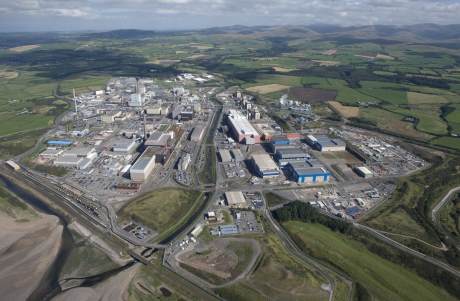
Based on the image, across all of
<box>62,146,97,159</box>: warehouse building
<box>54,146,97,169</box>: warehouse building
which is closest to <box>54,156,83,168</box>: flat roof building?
<box>54,146,97,169</box>: warehouse building

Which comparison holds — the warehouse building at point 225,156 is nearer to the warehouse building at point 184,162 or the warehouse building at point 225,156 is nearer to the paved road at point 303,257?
the warehouse building at point 184,162

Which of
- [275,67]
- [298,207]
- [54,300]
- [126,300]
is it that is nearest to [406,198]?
[298,207]

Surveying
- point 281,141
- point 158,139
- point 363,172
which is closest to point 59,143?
point 158,139

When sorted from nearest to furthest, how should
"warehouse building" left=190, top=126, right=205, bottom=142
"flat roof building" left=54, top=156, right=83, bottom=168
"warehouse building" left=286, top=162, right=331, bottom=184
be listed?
"warehouse building" left=286, top=162, right=331, bottom=184 < "flat roof building" left=54, top=156, right=83, bottom=168 < "warehouse building" left=190, top=126, right=205, bottom=142

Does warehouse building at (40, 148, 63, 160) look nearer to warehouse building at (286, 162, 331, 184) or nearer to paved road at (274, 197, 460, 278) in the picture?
warehouse building at (286, 162, 331, 184)

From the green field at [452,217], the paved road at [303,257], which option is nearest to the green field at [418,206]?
the green field at [452,217]

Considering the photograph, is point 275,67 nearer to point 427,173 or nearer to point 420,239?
point 427,173

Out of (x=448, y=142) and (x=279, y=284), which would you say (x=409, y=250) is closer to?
(x=279, y=284)
